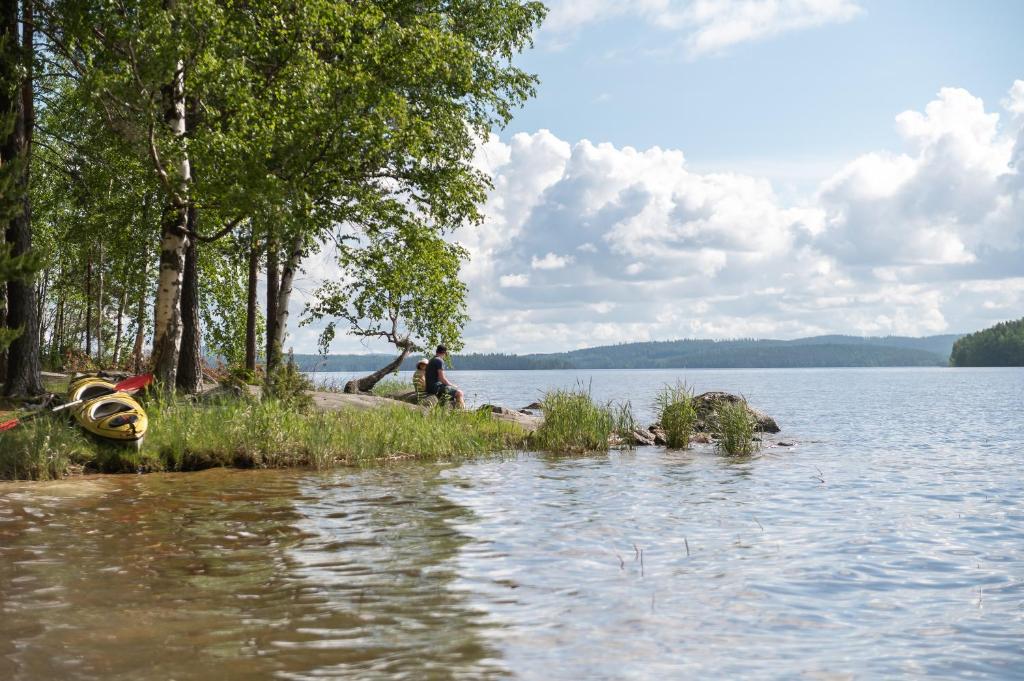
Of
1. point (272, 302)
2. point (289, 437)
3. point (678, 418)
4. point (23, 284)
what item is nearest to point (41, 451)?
point (289, 437)

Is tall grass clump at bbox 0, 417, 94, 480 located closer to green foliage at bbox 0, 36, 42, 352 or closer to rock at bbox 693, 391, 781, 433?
green foliage at bbox 0, 36, 42, 352

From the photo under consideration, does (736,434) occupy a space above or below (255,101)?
below

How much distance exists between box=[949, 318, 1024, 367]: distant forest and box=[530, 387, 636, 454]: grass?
162 m

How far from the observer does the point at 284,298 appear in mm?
26516

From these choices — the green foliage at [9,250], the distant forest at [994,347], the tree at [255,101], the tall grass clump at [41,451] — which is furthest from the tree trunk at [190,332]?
the distant forest at [994,347]

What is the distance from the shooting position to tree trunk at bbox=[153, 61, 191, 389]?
18984 millimetres

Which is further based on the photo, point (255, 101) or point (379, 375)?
point (379, 375)

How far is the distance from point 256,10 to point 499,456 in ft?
36.8

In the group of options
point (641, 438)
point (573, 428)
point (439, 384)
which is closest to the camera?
point (573, 428)

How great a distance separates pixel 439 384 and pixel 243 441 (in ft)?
25.6

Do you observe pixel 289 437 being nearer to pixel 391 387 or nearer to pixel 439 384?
pixel 439 384

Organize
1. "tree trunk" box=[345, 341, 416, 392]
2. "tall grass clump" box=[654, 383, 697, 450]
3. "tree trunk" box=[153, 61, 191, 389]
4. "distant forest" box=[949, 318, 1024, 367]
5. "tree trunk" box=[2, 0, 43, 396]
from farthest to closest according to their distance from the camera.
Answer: "distant forest" box=[949, 318, 1024, 367] < "tree trunk" box=[345, 341, 416, 392] < "tall grass clump" box=[654, 383, 697, 450] < "tree trunk" box=[2, 0, 43, 396] < "tree trunk" box=[153, 61, 191, 389]

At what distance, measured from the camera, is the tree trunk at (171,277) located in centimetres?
1898

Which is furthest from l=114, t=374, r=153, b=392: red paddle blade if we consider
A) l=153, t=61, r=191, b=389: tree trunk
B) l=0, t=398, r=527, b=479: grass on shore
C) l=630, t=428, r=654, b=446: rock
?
l=630, t=428, r=654, b=446: rock
